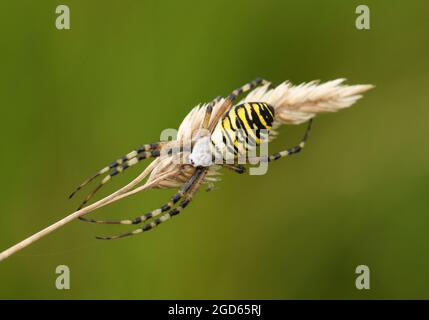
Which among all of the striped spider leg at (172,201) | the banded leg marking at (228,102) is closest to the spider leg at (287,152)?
the banded leg marking at (228,102)

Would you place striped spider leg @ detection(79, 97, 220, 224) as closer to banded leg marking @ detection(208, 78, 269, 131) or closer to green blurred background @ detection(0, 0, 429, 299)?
banded leg marking @ detection(208, 78, 269, 131)

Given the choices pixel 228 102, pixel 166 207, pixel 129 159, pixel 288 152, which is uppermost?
pixel 228 102

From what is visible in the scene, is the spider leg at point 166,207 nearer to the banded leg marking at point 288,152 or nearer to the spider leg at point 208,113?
the spider leg at point 208,113

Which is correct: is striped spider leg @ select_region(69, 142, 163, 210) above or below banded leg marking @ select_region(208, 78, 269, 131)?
below

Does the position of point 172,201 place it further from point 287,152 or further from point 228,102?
point 287,152

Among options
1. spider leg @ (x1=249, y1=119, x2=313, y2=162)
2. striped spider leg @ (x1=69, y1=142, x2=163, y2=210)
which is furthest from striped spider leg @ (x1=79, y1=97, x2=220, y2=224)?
spider leg @ (x1=249, y1=119, x2=313, y2=162)

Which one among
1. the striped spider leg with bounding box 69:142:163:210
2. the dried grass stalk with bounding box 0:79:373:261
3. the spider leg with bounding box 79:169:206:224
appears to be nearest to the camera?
the dried grass stalk with bounding box 0:79:373:261

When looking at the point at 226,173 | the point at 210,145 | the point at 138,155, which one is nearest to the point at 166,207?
the point at 138,155
